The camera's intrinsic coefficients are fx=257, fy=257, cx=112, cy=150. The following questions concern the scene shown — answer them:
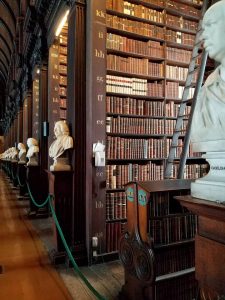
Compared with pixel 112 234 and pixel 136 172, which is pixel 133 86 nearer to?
pixel 136 172

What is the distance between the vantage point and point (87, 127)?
3.00m

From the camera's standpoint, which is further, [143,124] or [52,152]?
[143,124]

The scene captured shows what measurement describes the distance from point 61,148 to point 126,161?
919 mm

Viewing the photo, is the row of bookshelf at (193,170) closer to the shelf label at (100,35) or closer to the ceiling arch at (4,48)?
the shelf label at (100,35)

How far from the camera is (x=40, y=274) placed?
2617 millimetres

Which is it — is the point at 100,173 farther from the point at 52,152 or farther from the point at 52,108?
the point at 52,108

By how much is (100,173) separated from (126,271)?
117 centimetres

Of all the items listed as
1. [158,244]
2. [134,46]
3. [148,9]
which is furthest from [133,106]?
[158,244]

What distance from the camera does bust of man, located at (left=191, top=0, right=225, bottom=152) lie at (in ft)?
3.50

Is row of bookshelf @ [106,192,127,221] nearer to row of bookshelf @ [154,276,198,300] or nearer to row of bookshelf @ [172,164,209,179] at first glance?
row of bookshelf @ [172,164,209,179]

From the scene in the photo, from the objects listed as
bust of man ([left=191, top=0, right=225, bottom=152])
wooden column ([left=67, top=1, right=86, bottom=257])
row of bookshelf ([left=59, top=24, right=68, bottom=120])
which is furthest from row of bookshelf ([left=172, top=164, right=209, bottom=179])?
bust of man ([left=191, top=0, right=225, bottom=152])

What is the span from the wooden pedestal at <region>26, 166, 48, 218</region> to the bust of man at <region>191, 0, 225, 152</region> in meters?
4.39

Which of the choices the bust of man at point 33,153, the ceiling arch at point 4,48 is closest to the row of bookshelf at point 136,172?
the bust of man at point 33,153

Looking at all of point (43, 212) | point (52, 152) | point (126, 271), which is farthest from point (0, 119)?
point (126, 271)
